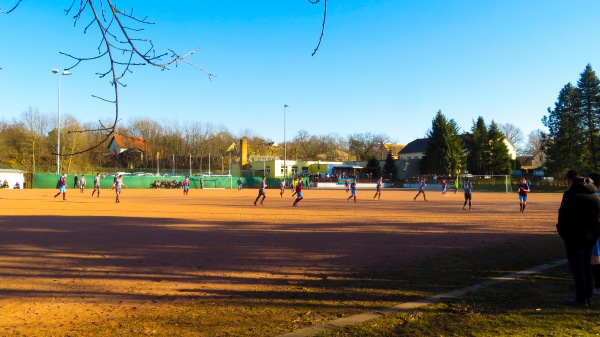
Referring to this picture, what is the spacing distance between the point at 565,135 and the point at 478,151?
18.7 m

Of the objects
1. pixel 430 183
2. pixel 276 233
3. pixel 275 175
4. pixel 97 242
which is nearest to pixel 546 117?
pixel 430 183

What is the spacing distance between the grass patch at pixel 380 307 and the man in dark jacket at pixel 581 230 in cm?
29

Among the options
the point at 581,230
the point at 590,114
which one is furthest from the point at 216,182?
the point at 581,230

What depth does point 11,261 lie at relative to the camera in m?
8.19

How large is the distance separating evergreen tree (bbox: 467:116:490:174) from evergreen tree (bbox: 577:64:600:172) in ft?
62.5

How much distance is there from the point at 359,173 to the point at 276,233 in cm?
7009

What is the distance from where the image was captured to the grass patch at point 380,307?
4508 mm

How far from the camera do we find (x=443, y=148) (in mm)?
68812

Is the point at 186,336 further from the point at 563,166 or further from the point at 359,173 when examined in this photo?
the point at 359,173

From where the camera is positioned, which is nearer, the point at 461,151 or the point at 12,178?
the point at 12,178

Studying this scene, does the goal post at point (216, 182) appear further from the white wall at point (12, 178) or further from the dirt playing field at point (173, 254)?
the dirt playing field at point (173, 254)

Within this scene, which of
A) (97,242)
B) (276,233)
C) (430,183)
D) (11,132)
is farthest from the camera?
(430,183)

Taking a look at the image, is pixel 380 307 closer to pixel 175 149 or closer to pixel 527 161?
pixel 175 149

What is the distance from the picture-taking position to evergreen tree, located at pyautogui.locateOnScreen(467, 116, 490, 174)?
69.5 meters
